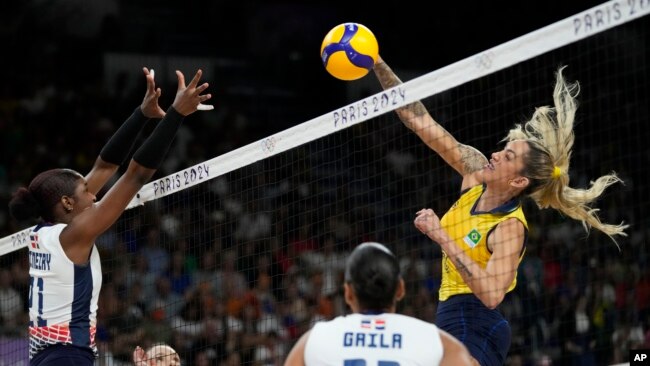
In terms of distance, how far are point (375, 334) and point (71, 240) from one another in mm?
2361

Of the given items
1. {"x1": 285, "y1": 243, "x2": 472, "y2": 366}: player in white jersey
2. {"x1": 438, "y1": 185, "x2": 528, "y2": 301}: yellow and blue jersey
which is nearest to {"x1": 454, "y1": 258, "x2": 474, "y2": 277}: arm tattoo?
{"x1": 438, "y1": 185, "x2": 528, "y2": 301}: yellow and blue jersey

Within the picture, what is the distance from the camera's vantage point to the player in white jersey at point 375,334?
4.00 meters

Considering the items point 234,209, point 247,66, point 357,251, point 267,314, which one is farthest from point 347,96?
point 357,251

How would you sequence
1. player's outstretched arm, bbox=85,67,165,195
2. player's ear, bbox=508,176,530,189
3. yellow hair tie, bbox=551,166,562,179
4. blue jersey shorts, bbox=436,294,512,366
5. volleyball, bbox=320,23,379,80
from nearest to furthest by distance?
blue jersey shorts, bbox=436,294,512,366
player's ear, bbox=508,176,530,189
yellow hair tie, bbox=551,166,562,179
player's outstretched arm, bbox=85,67,165,195
volleyball, bbox=320,23,379,80

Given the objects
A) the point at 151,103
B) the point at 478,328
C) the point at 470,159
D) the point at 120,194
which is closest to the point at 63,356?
the point at 120,194

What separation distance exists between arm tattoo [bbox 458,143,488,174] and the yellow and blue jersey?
229mm

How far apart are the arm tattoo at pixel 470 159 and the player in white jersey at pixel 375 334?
2610mm

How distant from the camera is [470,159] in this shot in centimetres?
659

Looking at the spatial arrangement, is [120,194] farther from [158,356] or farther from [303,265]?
[303,265]

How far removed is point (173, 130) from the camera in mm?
5711

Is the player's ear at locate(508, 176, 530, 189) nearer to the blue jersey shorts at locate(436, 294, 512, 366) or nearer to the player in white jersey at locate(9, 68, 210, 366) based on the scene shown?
the blue jersey shorts at locate(436, 294, 512, 366)

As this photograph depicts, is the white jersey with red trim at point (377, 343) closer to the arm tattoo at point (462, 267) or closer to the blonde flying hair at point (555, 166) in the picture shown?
the arm tattoo at point (462, 267)

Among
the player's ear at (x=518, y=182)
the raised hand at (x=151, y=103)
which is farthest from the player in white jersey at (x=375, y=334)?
the raised hand at (x=151, y=103)

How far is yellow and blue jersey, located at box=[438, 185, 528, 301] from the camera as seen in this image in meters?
6.09
